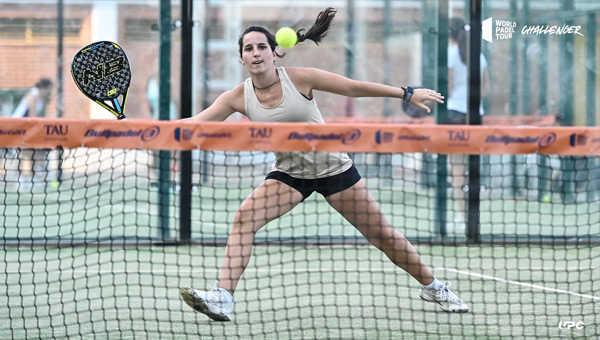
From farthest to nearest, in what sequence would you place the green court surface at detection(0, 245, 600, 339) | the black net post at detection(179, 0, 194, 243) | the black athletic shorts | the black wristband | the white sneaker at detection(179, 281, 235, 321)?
the black net post at detection(179, 0, 194, 243) → the black athletic shorts → the black wristband → the green court surface at detection(0, 245, 600, 339) → the white sneaker at detection(179, 281, 235, 321)

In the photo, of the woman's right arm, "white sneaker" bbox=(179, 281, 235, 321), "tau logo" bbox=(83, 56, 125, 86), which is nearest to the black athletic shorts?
the woman's right arm

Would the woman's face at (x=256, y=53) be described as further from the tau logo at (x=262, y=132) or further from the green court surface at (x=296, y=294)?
the green court surface at (x=296, y=294)

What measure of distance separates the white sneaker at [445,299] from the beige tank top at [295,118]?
2.85 ft

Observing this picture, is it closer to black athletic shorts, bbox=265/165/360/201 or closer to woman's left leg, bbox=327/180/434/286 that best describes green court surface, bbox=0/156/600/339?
woman's left leg, bbox=327/180/434/286

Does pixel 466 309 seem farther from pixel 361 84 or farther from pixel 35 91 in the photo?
pixel 35 91

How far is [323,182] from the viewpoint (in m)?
5.73

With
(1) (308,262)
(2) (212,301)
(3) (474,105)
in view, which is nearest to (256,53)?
(2) (212,301)

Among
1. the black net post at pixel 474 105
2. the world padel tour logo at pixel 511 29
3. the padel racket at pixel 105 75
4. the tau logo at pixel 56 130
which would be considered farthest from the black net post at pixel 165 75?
the tau logo at pixel 56 130

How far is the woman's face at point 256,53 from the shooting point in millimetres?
5625

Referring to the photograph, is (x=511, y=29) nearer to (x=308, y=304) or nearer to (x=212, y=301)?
(x=308, y=304)

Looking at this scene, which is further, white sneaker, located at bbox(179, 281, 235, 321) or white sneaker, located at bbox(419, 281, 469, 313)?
white sneaker, located at bbox(419, 281, 469, 313)

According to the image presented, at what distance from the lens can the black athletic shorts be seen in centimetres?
570

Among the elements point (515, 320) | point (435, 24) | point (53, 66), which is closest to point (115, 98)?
point (515, 320)

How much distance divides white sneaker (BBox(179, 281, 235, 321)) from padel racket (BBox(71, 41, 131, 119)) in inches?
45.1
